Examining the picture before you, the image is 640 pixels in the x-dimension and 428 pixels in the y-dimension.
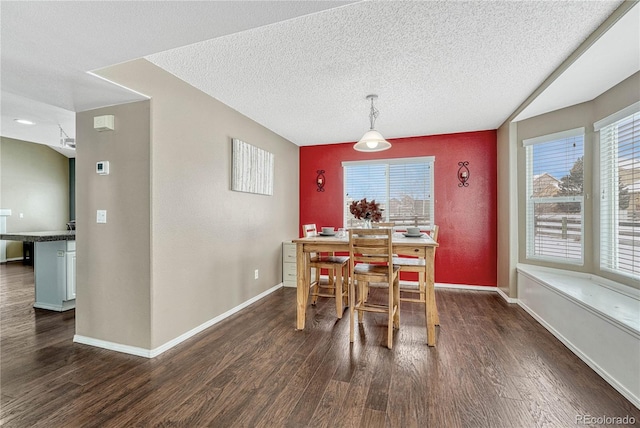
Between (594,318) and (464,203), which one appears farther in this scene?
(464,203)

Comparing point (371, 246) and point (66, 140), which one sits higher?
point (66, 140)

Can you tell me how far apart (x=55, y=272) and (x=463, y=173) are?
5.69 metres

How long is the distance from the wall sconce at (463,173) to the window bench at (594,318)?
1594 millimetres

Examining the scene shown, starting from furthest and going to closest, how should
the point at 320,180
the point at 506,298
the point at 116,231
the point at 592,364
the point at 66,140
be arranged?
the point at 320,180
the point at 66,140
the point at 506,298
the point at 116,231
the point at 592,364

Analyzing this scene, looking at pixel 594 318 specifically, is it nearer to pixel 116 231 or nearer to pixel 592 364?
pixel 592 364

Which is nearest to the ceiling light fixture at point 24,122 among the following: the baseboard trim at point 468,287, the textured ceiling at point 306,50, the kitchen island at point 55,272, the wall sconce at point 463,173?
the textured ceiling at point 306,50

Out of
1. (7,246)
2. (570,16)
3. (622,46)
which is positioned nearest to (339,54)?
(570,16)

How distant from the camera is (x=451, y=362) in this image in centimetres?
225

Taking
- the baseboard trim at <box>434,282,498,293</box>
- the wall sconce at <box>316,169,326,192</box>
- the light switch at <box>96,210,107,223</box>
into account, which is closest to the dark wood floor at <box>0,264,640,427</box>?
the light switch at <box>96,210,107,223</box>

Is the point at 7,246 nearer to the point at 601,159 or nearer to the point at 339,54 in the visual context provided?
the point at 339,54

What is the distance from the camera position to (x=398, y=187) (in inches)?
187

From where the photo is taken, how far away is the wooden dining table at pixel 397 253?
2.58m

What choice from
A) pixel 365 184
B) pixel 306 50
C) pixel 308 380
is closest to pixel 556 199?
pixel 365 184

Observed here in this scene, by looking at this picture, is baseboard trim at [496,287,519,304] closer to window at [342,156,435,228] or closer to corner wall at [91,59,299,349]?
window at [342,156,435,228]
